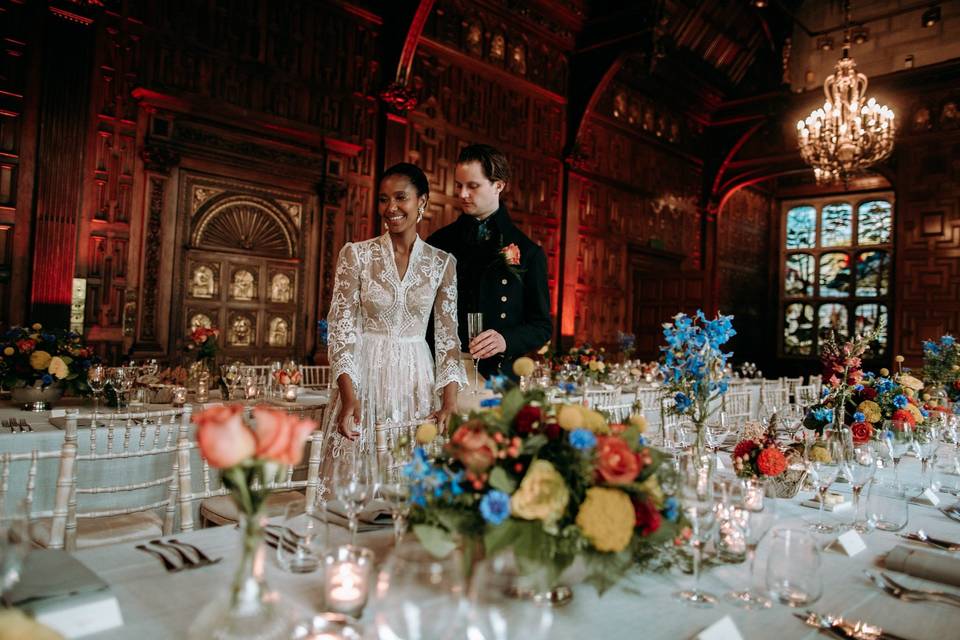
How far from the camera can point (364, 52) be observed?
699 cm

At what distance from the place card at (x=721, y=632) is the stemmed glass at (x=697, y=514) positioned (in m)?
0.15

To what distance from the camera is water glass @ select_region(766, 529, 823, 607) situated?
110 cm

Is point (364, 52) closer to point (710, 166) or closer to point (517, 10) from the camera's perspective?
point (517, 10)

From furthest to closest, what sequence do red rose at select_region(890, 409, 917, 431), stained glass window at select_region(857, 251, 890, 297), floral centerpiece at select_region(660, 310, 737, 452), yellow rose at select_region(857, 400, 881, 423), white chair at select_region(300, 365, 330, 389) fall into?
stained glass window at select_region(857, 251, 890, 297) → white chair at select_region(300, 365, 330, 389) → yellow rose at select_region(857, 400, 881, 423) → red rose at select_region(890, 409, 917, 431) → floral centerpiece at select_region(660, 310, 737, 452)

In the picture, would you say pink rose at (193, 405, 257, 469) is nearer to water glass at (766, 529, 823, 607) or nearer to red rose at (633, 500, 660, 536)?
red rose at (633, 500, 660, 536)

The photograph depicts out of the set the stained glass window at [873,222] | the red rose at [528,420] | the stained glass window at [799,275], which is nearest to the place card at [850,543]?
the red rose at [528,420]

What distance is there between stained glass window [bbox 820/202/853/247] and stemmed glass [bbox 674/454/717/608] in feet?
48.3

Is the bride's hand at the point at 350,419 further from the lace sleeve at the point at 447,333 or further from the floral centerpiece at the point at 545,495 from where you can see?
the floral centerpiece at the point at 545,495

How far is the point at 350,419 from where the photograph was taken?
220 centimetres

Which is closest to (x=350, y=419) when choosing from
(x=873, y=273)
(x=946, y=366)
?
(x=946, y=366)

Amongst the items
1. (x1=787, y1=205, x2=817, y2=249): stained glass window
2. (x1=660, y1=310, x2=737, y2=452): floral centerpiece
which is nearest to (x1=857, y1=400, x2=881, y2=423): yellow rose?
(x1=660, y1=310, x2=737, y2=452): floral centerpiece

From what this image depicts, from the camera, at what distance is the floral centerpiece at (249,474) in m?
0.81

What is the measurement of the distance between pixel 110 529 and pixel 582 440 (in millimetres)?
2161

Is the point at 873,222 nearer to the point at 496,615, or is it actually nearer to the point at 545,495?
the point at 545,495
